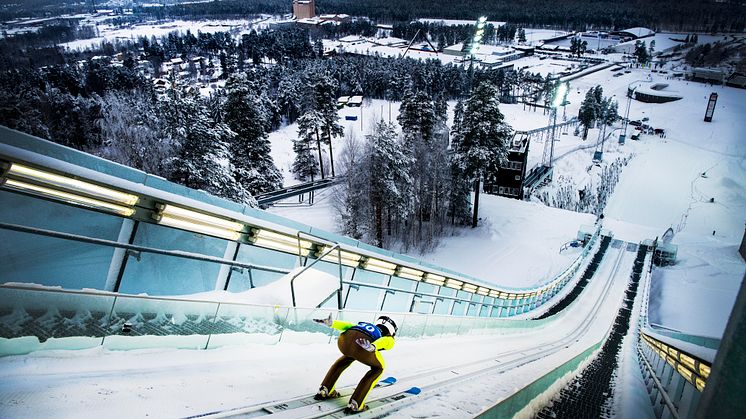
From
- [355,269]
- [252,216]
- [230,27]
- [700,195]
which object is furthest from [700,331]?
[230,27]

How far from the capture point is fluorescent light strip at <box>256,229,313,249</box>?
6706 mm

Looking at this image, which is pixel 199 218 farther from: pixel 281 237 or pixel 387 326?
pixel 387 326

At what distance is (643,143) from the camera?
275 ft

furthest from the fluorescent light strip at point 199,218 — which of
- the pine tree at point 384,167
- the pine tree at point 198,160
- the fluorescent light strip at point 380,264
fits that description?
the pine tree at point 384,167

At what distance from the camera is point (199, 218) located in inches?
221

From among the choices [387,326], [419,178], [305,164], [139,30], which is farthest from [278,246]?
[139,30]

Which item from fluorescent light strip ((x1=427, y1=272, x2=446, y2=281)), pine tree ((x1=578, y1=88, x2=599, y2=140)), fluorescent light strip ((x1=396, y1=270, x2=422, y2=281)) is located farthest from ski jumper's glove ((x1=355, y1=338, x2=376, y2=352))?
pine tree ((x1=578, y1=88, x2=599, y2=140))

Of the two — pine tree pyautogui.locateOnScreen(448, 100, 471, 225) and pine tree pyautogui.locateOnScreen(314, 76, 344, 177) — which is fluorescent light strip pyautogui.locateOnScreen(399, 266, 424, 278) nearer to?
pine tree pyautogui.locateOnScreen(448, 100, 471, 225)

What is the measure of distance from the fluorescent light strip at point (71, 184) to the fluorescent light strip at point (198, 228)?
47 centimetres

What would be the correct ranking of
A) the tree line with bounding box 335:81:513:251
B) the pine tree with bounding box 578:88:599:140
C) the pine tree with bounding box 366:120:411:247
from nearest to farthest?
1. the pine tree with bounding box 366:120:411:247
2. the tree line with bounding box 335:81:513:251
3. the pine tree with bounding box 578:88:599:140

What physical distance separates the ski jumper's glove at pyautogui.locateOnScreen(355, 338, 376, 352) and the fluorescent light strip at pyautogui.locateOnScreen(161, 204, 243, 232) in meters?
2.56

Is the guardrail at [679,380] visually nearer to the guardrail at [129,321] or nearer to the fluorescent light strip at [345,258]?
the guardrail at [129,321]

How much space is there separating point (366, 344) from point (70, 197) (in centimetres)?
345

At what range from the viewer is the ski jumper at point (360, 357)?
473 centimetres
